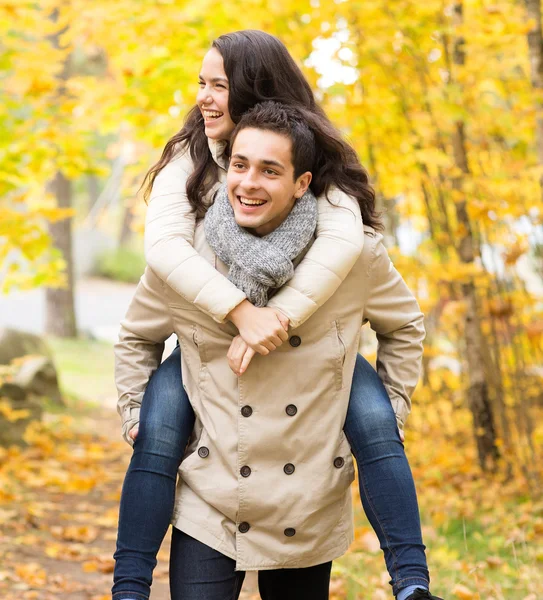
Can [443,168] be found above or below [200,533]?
above

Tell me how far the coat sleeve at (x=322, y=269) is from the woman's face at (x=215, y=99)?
0.41m

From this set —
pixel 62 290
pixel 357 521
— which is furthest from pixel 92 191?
pixel 357 521

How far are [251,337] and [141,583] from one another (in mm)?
705

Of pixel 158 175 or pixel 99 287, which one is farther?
pixel 99 287

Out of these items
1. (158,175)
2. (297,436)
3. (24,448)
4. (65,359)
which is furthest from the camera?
(65,359)

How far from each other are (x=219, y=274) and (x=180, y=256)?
0.37 feet

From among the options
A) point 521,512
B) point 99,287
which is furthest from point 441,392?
point 99,287

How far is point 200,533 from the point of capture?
7.38 ft

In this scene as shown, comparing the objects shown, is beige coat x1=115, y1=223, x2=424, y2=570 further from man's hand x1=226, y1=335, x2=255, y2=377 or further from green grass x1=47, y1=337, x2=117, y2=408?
green grass x1=47, y1=337, x2=117, y2=408

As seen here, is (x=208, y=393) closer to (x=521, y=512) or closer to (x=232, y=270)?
(x=232, y=270)

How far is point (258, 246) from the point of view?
2.17m

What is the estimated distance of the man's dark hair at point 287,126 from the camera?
2246 millimetres

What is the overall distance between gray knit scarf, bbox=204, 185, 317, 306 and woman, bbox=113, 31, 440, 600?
0.04m

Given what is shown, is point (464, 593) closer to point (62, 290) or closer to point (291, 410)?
point (291, 410)
